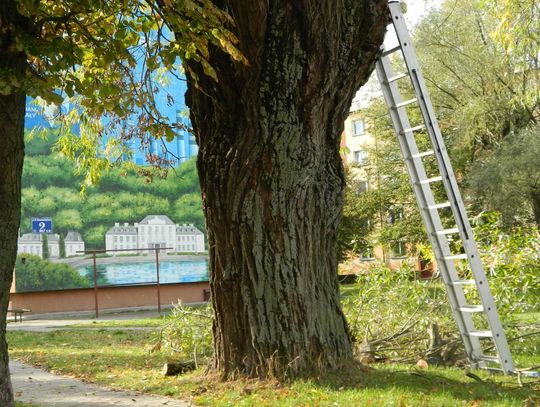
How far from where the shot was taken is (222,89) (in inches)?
304

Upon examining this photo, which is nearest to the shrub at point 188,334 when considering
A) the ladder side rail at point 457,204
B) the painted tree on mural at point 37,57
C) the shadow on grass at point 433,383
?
the shadow on grass at point 433,383

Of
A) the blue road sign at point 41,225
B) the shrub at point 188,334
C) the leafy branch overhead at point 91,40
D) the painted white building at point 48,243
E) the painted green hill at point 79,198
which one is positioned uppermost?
the painted green hill at point 79,198

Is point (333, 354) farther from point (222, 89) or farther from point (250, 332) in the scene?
point (222, 89)

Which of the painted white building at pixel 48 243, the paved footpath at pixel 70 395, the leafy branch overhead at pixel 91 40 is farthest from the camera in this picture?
the painted white building at pixel 48 243

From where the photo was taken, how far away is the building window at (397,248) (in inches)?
1550

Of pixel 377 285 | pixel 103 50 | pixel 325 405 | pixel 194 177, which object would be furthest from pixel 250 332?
pixel 194 177

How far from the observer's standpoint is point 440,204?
845cm

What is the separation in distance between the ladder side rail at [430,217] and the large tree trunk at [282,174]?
1.07 metres

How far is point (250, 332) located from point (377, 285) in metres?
4.15

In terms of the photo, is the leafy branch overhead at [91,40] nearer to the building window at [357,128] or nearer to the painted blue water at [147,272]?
the painted blue water at [147,272]

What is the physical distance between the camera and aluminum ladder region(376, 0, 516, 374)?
828cm

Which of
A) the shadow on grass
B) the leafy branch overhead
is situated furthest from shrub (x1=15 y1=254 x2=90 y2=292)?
the shadow on grass

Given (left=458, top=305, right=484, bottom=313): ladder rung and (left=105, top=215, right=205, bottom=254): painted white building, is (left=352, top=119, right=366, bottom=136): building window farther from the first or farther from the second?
(left=458, top=305, right=484, bottom=313): ladder rung

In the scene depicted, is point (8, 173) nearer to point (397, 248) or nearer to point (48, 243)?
Result: point (48, 243)
